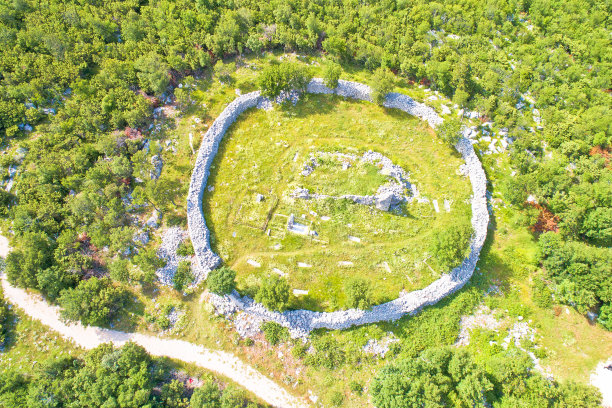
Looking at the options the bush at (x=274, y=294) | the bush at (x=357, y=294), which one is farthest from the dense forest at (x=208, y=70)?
the bush at (x=357, y=294)

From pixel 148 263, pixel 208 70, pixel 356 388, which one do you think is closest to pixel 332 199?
pixel 356 388

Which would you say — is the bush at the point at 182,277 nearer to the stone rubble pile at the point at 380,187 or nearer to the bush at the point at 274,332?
the bush at the point at 274,332

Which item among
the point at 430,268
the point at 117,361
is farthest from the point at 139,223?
the point at 430,268

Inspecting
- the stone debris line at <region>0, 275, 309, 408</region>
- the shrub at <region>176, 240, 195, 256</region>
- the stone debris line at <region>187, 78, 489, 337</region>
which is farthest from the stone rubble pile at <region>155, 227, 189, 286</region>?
the stone debris line at <region>0, 275, 309, 408</region>

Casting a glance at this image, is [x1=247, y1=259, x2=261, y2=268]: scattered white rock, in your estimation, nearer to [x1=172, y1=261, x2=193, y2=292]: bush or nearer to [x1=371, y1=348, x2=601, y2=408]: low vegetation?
[x1=172, y1=261, x2=193, y2=292]: bush

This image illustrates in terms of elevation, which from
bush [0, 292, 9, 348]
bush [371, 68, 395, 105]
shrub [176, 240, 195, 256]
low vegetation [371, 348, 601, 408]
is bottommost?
bush [0, 292, 9, 348]

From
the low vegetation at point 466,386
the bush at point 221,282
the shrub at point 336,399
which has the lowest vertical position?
the shrub at point 336,399
